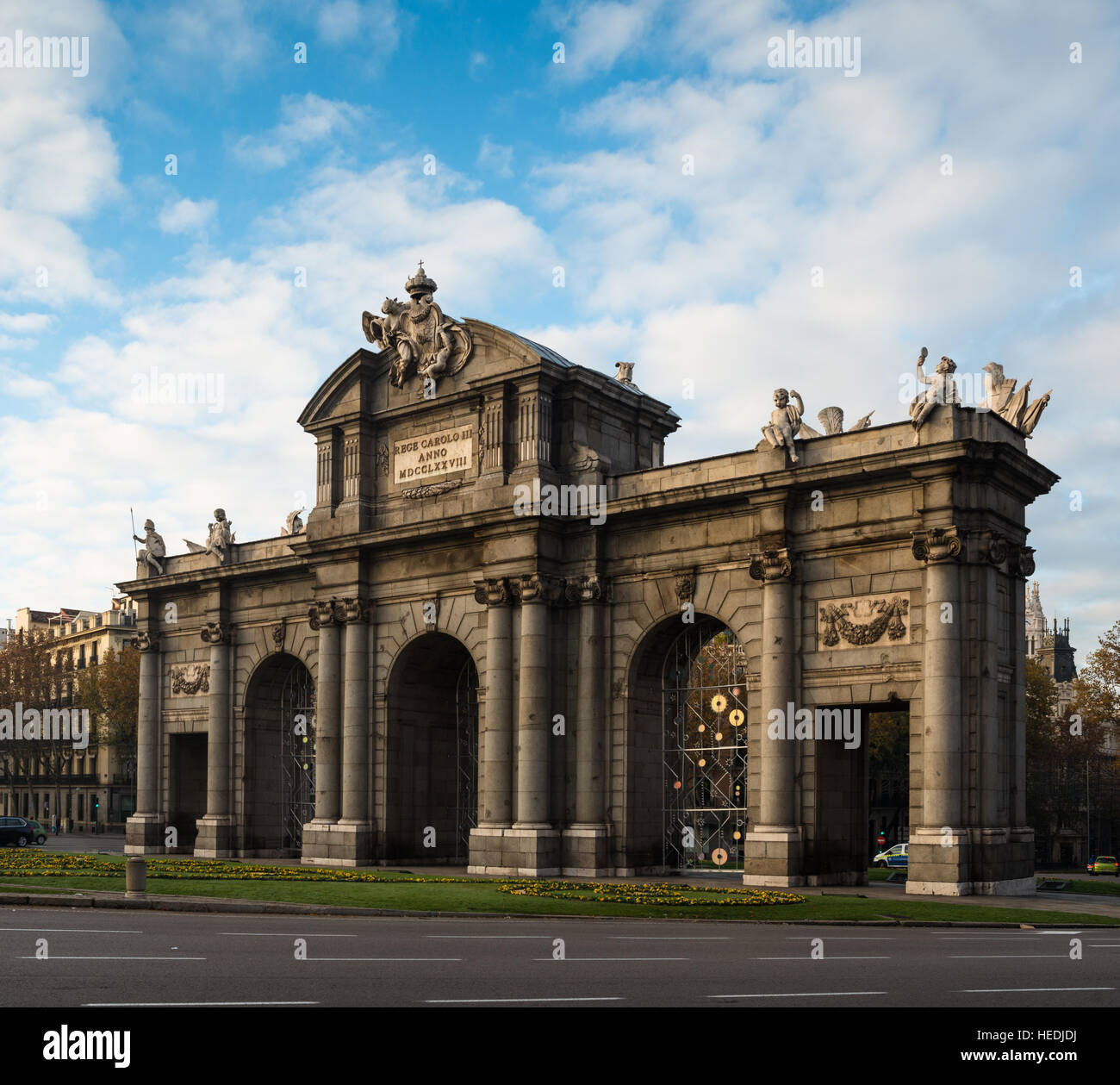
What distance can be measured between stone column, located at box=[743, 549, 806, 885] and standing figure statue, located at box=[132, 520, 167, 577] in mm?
27503

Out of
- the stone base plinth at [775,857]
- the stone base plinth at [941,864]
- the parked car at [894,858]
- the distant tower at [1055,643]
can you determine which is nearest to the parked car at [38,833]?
the parked car at [894,858]

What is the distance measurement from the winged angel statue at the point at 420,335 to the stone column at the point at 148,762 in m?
Answer: 16.8

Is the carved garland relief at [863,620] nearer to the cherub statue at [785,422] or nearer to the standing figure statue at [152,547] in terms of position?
the cherub statue at [785,422]

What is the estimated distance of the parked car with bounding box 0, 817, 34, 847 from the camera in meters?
65.0

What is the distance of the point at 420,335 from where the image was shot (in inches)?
1644

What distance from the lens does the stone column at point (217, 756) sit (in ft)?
155

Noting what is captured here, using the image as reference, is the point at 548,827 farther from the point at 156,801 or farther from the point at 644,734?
the point at 156,801

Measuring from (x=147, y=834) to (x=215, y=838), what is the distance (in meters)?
4.69

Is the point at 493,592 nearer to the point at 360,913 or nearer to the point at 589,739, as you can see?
the point at 589,739

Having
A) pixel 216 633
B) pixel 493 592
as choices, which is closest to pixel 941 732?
pixel 493 592

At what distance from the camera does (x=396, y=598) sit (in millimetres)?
41531

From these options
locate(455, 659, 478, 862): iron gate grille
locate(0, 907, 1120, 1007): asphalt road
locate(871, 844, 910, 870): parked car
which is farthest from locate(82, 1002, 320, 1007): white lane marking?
locate(871, 844, 910, 870): parked car

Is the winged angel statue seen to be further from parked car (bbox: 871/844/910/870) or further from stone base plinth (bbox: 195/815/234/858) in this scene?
parked car (bbox: 871/844/910/870)

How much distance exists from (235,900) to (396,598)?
1775 cm
